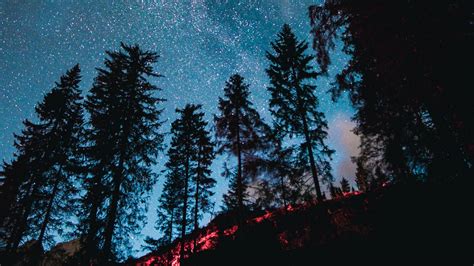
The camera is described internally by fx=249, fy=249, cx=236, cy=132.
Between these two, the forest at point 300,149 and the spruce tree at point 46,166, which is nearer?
the forest at point 300,149

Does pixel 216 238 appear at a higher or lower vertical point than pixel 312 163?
lower

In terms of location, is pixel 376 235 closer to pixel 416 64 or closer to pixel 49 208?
A: pixel 416 64

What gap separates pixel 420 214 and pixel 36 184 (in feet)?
71.1

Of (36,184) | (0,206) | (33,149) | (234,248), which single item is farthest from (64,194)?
(234,248)

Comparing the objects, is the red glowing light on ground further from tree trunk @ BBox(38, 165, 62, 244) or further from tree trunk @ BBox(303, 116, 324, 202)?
tree trunk @ BBox(38, 165, 62, 244)

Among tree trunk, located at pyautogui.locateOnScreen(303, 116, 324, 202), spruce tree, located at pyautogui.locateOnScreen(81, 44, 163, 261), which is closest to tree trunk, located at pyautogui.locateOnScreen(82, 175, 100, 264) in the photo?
spruce tree, located at pyautogui.locateOnScreen(81, 44, 163, 261)

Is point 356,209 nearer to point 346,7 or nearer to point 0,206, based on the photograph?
point 346,7

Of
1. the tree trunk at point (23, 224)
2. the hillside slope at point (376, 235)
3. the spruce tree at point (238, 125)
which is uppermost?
the spruce tree at point (238, 125)

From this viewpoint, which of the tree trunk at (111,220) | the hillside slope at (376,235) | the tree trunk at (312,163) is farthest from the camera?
the tree trunk at (312,163)

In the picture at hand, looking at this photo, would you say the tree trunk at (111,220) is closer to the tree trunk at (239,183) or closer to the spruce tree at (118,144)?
the spruce tree at (118,144)

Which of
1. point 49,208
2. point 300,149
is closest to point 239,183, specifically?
point 300,149

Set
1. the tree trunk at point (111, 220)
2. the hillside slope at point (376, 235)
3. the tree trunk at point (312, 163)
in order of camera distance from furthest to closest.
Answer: the tree trunk at point (312, 163)
the tree trunk at point (111, 220)
the hillside slope at point (376, 235)

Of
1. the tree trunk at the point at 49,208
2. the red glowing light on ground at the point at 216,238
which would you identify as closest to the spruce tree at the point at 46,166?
the tree trunk at the point at 49,208

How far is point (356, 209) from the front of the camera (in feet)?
39.0
